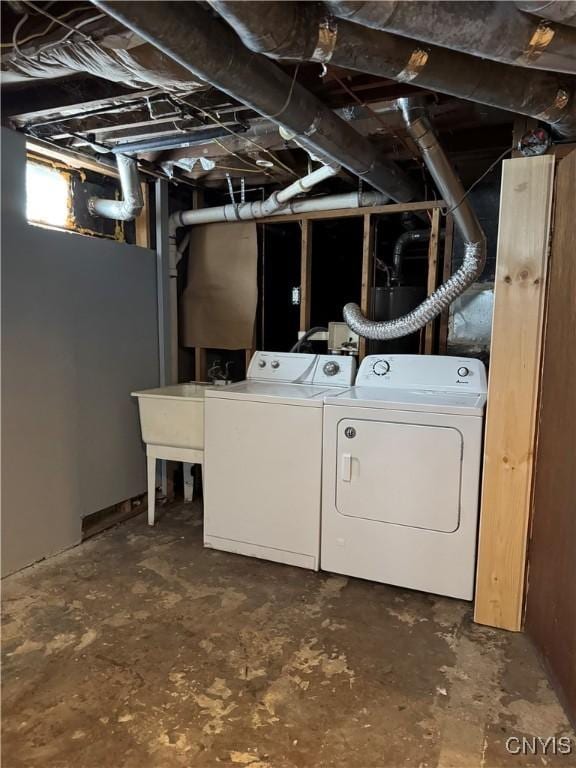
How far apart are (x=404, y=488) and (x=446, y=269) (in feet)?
4.82

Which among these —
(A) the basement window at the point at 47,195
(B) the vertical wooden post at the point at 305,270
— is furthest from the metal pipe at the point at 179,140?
(B) the vertical wooden post at the point at 305,270

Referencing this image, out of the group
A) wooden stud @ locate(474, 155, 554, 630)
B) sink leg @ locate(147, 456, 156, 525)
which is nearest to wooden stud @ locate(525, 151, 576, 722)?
wooden stud @ locate(474, 155, 554, 630)

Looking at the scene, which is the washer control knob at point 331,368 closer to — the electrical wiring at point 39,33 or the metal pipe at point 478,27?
the metal pipe at point 478,27

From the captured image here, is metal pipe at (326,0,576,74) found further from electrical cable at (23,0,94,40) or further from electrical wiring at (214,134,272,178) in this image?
electrical wiring at (214,134,272,178)

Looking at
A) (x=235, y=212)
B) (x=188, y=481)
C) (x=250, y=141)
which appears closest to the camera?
(x=250, y=141)

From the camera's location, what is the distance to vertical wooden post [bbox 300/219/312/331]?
11.2ft

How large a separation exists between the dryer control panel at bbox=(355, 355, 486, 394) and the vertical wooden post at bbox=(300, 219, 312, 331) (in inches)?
A: 25.0

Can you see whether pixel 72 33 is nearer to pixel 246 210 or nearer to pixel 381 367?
pixel 246 210

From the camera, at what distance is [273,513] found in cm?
270

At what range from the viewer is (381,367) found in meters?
2.96

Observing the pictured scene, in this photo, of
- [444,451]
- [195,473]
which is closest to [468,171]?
[444,451]

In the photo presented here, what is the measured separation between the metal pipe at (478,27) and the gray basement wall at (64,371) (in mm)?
1916

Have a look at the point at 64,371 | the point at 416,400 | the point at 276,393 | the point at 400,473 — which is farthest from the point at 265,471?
the point at 64,371

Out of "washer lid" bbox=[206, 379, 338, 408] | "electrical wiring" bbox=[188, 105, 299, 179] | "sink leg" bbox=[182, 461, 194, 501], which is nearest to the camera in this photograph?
"electrical wiring" bbox=[188, 105, 299, 179]
